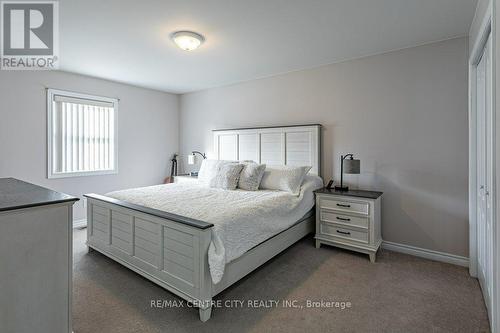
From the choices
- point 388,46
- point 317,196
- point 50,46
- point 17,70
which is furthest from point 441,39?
point 17,70

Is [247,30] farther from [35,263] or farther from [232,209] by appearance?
[35,263]

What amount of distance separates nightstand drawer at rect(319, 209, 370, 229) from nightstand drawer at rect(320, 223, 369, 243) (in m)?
0.07

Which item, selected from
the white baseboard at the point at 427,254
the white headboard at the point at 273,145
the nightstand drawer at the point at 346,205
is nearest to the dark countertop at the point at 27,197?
the nightstand drawer at the point at 346,205

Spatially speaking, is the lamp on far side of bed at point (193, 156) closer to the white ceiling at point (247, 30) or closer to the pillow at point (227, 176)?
the pillow at point (227, 176)

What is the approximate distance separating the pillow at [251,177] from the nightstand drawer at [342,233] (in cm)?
101

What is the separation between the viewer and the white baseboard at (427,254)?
2.77 meters

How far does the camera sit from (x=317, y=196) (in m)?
3.27

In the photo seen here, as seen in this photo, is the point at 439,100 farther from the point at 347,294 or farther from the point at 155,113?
the point at 155,113

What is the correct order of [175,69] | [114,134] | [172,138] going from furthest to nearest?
[172,138] → [114,134] → [175,69]

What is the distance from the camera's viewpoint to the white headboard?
3.71 m

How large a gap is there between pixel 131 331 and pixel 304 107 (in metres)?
3.39

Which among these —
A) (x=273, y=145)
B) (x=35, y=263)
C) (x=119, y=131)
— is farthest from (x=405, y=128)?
(x=119, y=131)

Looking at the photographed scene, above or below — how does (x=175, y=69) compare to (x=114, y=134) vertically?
above

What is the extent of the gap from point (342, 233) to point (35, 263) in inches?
114
